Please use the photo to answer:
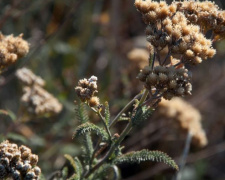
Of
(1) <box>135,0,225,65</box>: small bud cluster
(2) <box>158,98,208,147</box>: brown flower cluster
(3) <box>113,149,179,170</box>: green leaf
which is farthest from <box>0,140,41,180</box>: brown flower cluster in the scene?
(2) <box>158,98,208,147</box>: brown flower cluster

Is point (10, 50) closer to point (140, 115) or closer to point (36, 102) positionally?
point (36, 102)

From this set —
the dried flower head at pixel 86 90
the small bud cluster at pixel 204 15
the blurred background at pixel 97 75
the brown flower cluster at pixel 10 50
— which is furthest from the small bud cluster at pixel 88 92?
the blurred background at pixel 97 75

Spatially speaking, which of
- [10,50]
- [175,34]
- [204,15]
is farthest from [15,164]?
[204,15]

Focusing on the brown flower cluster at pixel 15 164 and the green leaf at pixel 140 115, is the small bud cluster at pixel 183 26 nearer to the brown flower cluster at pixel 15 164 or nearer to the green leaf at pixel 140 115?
the green leaf at pixel 140 115

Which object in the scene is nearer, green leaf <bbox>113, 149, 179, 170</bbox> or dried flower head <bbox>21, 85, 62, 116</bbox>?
green leaf <bbox>113, 149, 179, 170</bbox>

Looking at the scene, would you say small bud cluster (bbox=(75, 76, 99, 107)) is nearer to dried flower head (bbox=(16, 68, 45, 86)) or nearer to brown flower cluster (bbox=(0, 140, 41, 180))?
brown flower cluster (bbox=(0, 140, 41, 180))

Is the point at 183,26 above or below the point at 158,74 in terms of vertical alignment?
above
